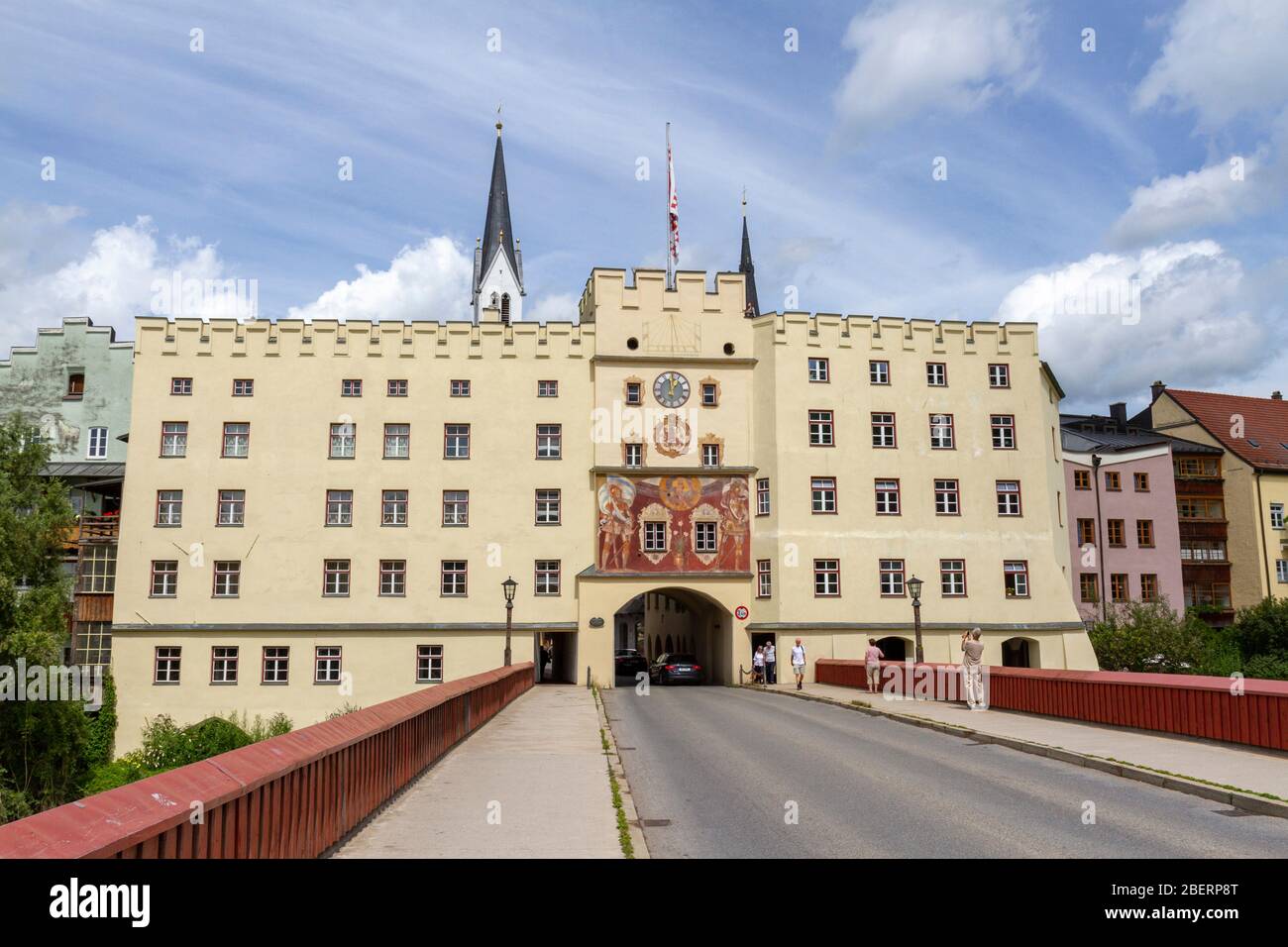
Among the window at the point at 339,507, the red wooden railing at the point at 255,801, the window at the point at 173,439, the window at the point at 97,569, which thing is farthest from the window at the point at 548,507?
the red wooden railing at the point at 255,801

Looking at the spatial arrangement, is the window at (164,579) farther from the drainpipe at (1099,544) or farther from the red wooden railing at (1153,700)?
the drainpipe at (1099,544)

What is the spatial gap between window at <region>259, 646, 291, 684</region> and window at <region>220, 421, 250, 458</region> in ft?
28.0

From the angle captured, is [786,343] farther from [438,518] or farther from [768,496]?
[438,518]

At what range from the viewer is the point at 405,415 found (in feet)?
155

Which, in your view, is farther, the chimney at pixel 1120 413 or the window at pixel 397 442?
the chimney at pixel 1120 413

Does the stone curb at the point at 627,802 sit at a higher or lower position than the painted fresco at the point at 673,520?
lower

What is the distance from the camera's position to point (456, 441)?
1860 inches

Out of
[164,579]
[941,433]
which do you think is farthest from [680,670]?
[164,579]

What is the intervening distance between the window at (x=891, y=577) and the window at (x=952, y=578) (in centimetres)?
189

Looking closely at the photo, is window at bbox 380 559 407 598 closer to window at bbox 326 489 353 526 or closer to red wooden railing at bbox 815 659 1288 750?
window at bbox 326 489 353 526

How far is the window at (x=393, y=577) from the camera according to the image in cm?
4600

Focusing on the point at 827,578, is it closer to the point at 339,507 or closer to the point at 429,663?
the point at 429,663

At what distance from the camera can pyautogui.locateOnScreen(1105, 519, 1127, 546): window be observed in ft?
203

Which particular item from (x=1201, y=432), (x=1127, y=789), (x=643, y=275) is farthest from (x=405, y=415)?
(x=1201, y=432)
